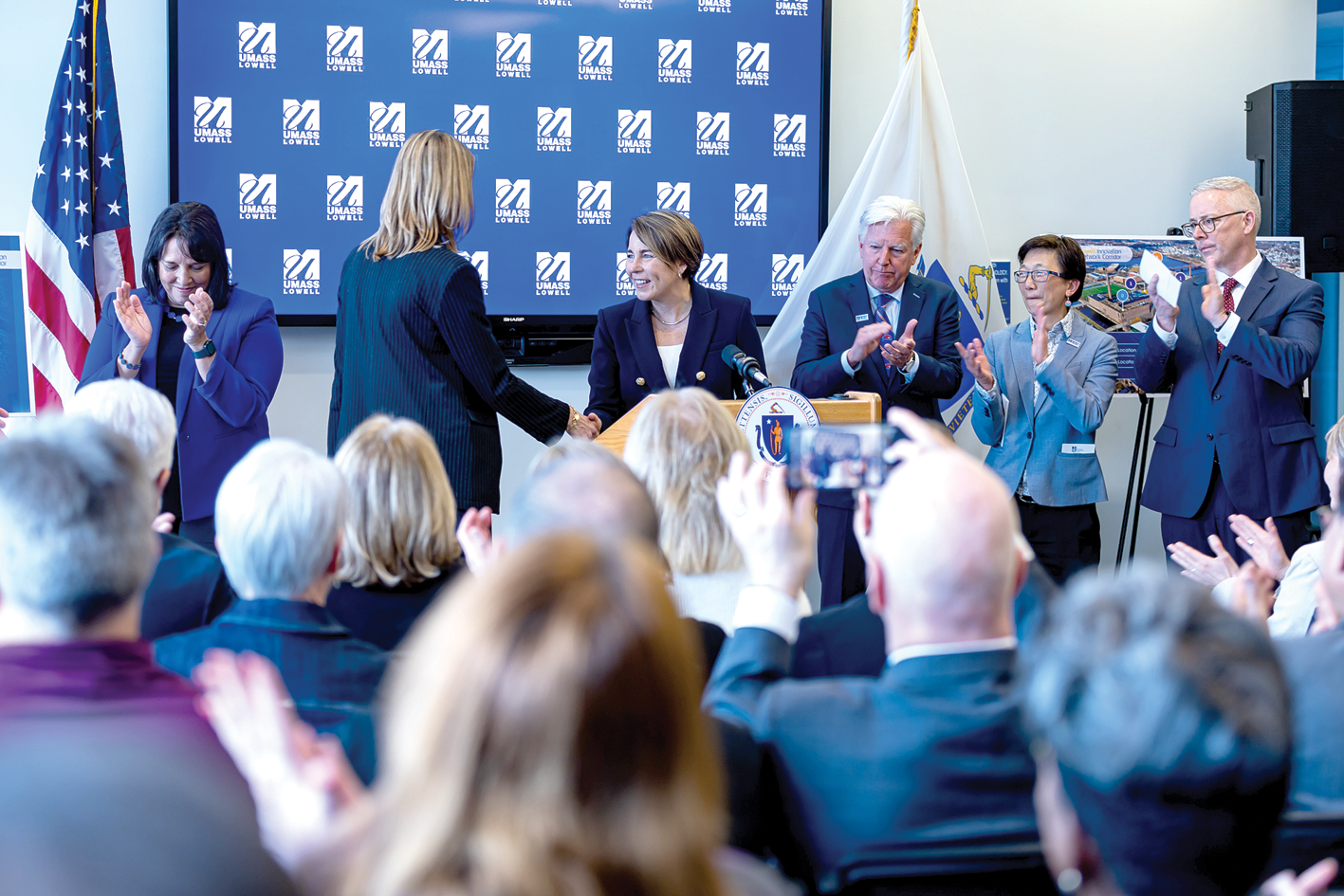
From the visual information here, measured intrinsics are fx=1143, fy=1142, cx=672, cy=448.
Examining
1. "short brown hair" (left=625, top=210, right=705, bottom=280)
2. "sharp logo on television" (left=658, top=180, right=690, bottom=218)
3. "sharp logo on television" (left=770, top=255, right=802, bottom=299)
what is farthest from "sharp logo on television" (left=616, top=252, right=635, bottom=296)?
"short brown hair" (left=625, top=210, right=705, bottom=280)

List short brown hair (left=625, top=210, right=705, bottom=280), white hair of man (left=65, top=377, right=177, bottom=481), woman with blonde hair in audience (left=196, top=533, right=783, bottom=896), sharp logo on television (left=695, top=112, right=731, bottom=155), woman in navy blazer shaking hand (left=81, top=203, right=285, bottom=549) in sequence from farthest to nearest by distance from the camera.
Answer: sharp logo on television (left=695, top=112, right=731, bottom=155) → short brown hair (left=625, top=210, right=705, bottom=280) → woman in navy blazer shaking hand (left=81, top=203, right=285, bottom=549) → white hair of man (left=65, top=377, right=177, bottom=481) → woman with blonde hair in audience (left=196, top=533, right=783, bottom=896)

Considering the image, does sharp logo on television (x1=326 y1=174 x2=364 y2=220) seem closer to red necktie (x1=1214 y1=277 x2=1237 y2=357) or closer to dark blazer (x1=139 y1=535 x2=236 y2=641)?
dark blazer (x1=139 y1=535 x2=236 y2=641)

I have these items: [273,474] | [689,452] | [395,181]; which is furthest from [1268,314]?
[273,474]

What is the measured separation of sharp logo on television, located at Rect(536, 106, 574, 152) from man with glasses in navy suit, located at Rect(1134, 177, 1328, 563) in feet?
8.07

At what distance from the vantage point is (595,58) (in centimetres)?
490

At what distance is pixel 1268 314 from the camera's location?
3912 millimetres

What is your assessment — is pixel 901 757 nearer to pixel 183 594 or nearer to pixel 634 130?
pixel 183 594

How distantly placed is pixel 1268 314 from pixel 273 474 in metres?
3.48

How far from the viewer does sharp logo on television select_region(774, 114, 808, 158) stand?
Answer: 5.09 metres

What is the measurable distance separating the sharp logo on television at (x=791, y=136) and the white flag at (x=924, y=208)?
30 centimetres

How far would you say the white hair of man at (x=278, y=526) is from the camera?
5.48 ft

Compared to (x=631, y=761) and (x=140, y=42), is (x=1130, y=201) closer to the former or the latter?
(x=140, y=42)

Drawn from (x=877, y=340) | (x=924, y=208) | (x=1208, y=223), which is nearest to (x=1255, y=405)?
(x=1208, y=223)

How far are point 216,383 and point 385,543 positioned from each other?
1.66m
